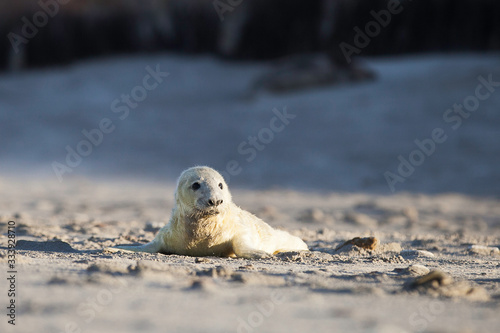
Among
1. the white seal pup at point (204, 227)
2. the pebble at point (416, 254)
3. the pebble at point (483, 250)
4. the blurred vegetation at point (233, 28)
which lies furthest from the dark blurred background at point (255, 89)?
the white seal pup at point (204, 227)

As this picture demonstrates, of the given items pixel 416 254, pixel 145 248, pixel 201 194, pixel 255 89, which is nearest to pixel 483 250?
pixel 416 254

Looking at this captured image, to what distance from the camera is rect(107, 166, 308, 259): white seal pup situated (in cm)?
549

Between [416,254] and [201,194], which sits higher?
[201,194]

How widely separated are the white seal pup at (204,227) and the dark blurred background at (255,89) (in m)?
8.52

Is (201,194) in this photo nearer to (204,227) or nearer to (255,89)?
(204,227)

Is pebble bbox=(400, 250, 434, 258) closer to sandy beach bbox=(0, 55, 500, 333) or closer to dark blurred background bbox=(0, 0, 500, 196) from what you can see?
sandy beach bbox=(0, 55, 500, 333)

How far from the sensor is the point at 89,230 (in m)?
7.36

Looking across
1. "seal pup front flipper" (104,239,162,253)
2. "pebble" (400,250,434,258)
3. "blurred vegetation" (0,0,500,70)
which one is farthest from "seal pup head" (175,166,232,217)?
"blurred vegetation" (0,0,500,70)

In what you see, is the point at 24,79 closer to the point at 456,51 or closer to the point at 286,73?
the point at 286,73

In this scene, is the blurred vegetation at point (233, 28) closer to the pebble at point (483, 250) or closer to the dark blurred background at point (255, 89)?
the dark blurred background at point (255, 89)

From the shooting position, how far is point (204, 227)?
5625 mm

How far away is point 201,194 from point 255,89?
15742mm

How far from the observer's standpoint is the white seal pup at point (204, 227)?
5.49 m

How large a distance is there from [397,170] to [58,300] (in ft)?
41.4
